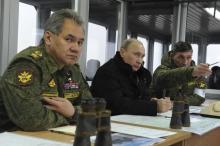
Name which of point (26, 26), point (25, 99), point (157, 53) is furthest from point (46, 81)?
point (157, 53)

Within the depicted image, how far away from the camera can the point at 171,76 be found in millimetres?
2791

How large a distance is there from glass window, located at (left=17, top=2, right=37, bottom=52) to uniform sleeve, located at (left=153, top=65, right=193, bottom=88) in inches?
47.4

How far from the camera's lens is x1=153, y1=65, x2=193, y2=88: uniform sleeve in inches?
105

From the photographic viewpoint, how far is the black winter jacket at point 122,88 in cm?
Answer: 216

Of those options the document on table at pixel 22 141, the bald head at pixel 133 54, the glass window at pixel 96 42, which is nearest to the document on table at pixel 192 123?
the bald head at pixel 133 54

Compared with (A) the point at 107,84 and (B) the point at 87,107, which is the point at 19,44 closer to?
(A) the point at 107,84

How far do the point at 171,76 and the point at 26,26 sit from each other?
4.57 ft

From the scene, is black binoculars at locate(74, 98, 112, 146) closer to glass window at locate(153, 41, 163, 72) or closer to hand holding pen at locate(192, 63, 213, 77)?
hand holding pen at locate(192, 63, 213, 77)

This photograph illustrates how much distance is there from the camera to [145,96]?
101 inches

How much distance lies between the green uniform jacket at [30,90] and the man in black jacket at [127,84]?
0.65 m

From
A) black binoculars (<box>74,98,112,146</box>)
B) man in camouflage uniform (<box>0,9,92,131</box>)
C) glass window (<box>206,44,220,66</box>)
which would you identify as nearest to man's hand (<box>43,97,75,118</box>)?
man in camouflage uniform (<box>0,9,92,131</box>)

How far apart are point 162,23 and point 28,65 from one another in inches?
153

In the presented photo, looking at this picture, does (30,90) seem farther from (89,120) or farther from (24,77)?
(89,120)

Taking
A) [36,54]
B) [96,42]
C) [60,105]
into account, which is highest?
[96,42]
